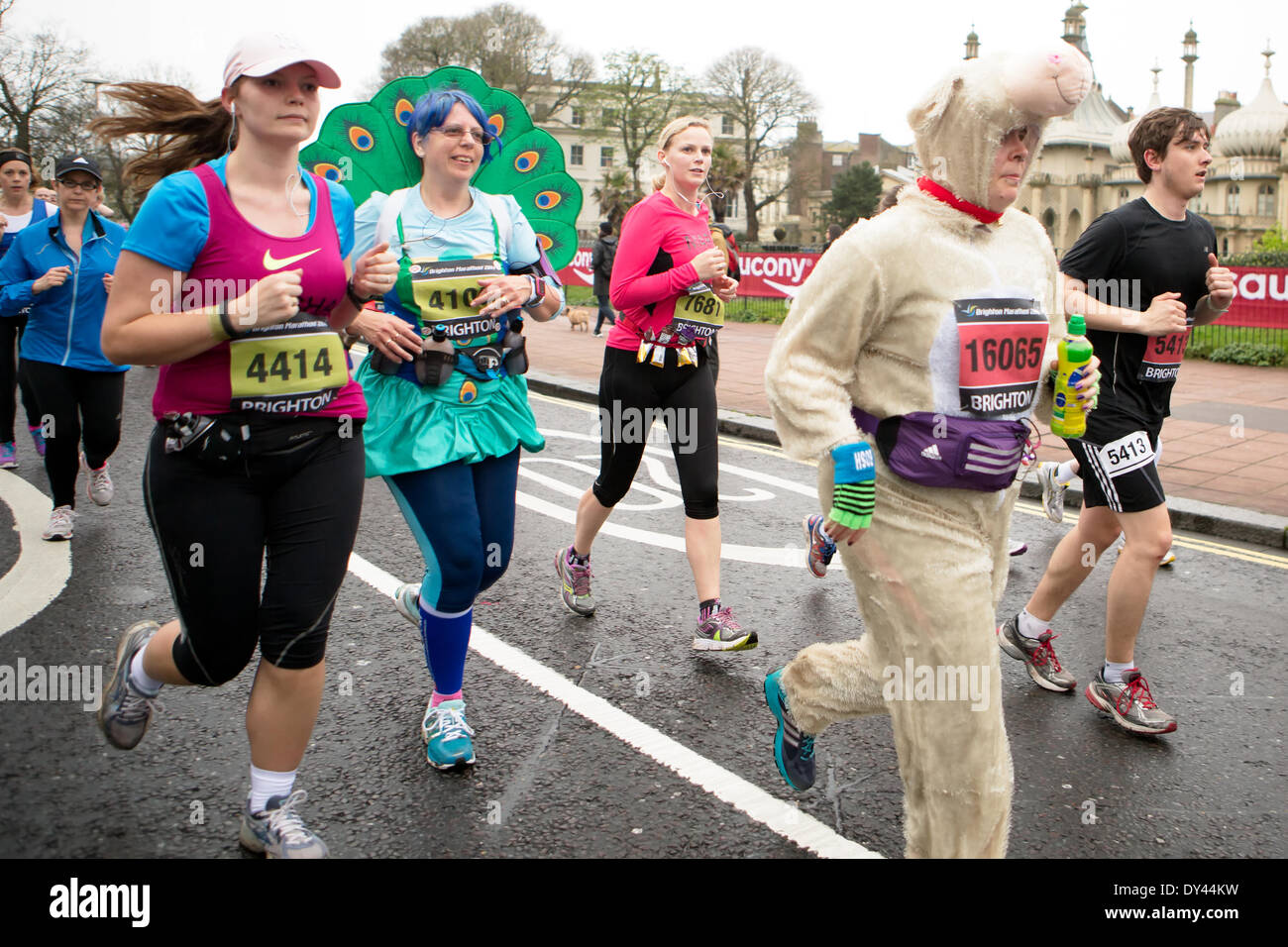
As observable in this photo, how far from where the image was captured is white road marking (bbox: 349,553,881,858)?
121 inches

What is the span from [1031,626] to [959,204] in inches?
85.2

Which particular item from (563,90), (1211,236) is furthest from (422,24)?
(1211,236)

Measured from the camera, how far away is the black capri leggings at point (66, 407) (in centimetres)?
609

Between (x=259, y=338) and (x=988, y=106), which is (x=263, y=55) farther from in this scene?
(x=988, y=106)

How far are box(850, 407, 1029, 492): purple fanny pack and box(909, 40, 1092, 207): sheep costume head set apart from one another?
525 millimetres

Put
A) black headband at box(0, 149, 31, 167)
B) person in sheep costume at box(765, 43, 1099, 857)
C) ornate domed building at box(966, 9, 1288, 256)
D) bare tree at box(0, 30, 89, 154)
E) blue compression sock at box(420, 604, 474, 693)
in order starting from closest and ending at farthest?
person in sheep costume at box(765, 43, 1099, 857) < blue compression sock at box(420, 604, 474, 693) < black headband at box(0, 149, 31, 167) < bare tree at box(0, 30, 89, 154) < ornate domed building at box(966, 9, 1288, 256)

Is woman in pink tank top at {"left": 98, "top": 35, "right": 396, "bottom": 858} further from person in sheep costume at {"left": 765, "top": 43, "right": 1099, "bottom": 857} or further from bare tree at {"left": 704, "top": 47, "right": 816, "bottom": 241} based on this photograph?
bare tree at {"left": 704, "top": 47, "right": 816, "bottom": 241}

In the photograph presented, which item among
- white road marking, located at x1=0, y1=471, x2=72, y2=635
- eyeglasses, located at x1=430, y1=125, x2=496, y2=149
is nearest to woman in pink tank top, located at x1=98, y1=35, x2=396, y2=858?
eyeglasses, located at x1=430, y1=125, x2=496, y2=149

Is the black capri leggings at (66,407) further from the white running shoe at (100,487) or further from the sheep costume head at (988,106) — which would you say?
the sheep costume head at (988,106)

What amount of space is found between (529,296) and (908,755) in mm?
1872

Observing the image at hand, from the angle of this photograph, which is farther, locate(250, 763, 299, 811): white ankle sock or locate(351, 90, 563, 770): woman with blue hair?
locate(351, 90, 563, 770): woman with blue hair

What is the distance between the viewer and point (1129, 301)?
13.2 ft

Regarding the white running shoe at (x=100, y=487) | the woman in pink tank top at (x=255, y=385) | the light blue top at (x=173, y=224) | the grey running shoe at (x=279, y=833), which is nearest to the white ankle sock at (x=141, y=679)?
the woman in pink tank top at (x=255, y=385)
